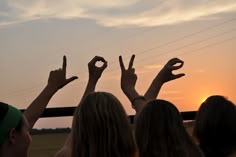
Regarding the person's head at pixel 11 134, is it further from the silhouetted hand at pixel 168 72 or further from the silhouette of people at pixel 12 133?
the silhouetted hand at pixel 168 72

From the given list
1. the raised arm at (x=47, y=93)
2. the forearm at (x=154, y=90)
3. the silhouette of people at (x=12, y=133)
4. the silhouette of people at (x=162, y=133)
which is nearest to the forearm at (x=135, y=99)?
the forearm at (x=154, y=90)

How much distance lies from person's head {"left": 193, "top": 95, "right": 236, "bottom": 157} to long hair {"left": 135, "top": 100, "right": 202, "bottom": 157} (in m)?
0.28

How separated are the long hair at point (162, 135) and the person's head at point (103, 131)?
14.6 inches

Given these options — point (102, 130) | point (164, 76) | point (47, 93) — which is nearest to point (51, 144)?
point (164, 76)

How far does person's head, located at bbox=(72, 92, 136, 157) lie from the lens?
3211mm

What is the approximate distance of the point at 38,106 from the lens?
13.0 feet

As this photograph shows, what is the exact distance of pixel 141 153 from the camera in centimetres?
366

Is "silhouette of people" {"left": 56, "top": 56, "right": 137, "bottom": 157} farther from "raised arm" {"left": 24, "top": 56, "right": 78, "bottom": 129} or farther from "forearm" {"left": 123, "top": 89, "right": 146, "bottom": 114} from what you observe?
"forearm" {"left": 123, "top": 89, "right": 146, "bottom": 114}

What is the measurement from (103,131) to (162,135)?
1.87 feet

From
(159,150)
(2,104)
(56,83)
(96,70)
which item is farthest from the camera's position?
(96,70)

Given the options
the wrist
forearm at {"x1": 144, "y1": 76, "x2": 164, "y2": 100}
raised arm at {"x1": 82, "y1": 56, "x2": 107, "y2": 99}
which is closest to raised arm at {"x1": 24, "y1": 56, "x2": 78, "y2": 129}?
raised arm at {"x1": 82, "y1": 56, "x2": 107, "y2": 99}

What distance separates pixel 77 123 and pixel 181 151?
2.49ft

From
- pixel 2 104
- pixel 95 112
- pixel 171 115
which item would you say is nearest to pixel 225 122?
pixel 171 115

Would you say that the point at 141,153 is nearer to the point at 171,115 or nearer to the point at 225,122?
the point at 171,115
